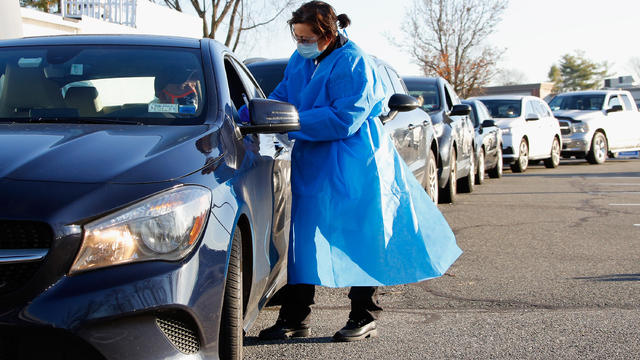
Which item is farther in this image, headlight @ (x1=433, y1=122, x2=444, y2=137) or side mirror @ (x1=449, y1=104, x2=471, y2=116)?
side mirror @ (x1=449, y1=104, x2=471, y2=116)

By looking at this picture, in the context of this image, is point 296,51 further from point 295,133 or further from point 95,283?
point 95,283

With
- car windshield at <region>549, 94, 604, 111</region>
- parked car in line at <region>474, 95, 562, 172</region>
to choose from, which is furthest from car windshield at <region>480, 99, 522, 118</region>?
car windshield at <region>549, 94, 604, 111</region>

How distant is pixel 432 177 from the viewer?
31.5 feet

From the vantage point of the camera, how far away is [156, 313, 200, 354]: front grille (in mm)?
2576

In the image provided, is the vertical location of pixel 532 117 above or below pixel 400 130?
below

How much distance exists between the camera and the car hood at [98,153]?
2683mm

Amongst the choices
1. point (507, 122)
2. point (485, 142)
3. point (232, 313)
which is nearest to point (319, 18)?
point (232, 313)

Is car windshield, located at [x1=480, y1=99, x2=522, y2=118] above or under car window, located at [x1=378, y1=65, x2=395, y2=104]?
under

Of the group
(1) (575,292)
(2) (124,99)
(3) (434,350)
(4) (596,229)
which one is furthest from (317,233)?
(4) (596,229)

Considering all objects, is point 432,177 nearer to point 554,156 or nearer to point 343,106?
point 343,106

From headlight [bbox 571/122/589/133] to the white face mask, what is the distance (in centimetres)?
1800

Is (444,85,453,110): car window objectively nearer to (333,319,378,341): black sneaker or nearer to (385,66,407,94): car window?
(385,66,407,94): car window

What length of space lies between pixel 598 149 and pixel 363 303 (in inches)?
722

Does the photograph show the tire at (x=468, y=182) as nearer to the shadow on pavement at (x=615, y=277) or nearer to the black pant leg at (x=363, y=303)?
the shadow on pavement at (x=615, y=277)
